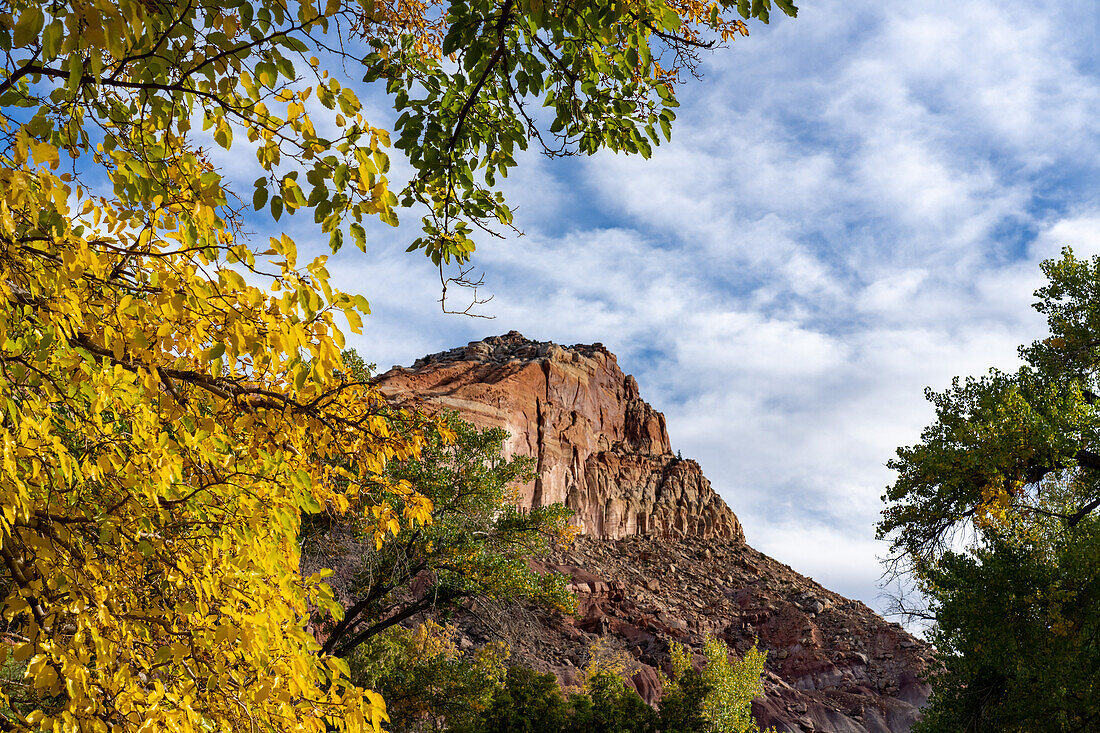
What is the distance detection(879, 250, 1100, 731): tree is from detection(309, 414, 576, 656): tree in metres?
6.71

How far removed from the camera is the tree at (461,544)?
1280 cm

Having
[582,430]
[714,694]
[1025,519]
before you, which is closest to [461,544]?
[1025,519]

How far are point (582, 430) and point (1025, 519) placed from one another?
63.4m

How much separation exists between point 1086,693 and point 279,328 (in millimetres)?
12646

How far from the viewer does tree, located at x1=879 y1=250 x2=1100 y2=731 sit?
30.1 ft

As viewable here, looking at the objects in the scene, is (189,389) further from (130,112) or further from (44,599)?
(130,112)

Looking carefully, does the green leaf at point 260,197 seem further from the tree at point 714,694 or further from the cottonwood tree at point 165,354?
the tree at point 714,694

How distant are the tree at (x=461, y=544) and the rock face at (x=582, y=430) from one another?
40.3 meters

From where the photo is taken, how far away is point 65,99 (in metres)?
3.09

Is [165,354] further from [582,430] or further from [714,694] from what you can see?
[582,430]

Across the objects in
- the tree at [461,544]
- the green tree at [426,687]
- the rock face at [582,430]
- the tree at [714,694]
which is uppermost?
the rock face at [582,430]

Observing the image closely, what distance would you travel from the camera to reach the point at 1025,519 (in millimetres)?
9781

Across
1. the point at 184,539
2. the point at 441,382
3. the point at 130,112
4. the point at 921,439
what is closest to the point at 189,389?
the point at 184,539

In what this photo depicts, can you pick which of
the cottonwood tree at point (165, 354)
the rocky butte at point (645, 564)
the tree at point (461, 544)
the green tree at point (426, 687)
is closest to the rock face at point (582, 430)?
the rocky butte at point (645, 564)
